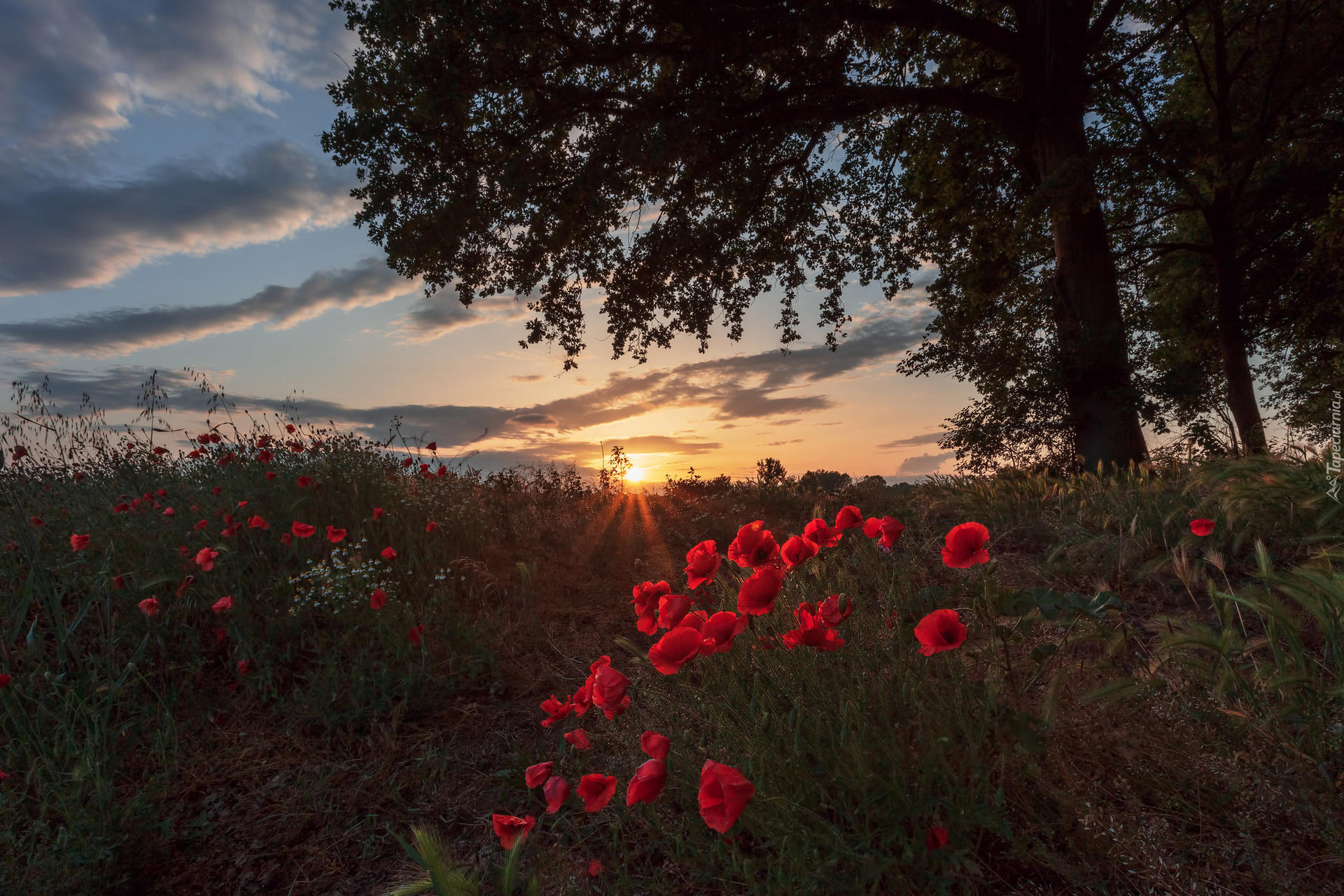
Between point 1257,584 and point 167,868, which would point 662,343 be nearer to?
point 1257,584

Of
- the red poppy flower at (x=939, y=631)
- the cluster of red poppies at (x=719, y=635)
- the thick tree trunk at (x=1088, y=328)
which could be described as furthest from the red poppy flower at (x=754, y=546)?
the thick tree trunk at (x=1088, y=328)

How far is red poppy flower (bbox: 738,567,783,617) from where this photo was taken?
2.09 meters

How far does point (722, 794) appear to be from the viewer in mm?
1568

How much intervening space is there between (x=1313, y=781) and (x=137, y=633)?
5160mm

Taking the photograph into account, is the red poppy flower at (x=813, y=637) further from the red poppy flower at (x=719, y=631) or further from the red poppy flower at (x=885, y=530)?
the red poppy flower at (x=885, y=530)

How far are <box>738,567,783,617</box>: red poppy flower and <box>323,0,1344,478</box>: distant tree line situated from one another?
6.28 m

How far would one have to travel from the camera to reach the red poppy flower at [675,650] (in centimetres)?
192

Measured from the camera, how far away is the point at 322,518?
16.8ft

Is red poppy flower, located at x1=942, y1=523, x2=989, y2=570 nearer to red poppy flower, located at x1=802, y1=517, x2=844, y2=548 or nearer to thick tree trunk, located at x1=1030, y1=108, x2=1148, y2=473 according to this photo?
red poppy flower, located at x1=802, y1=517, x2=844, y2=548

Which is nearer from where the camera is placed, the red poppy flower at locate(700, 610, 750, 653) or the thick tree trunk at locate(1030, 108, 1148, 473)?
the red poppy flower at locate(700, 610, 750, 653)

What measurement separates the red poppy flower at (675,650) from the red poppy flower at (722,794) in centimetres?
37

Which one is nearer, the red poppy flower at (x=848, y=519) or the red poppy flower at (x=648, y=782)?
the red poppy flower at (x=648, y=782)

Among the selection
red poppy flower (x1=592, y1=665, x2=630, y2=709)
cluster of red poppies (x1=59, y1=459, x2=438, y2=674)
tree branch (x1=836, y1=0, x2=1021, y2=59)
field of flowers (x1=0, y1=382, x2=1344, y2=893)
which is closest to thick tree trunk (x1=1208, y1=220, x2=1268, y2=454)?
tree branch (x1=836, y1=0, x2=1021, y2=59)

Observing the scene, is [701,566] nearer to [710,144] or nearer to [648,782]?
[648,782]
